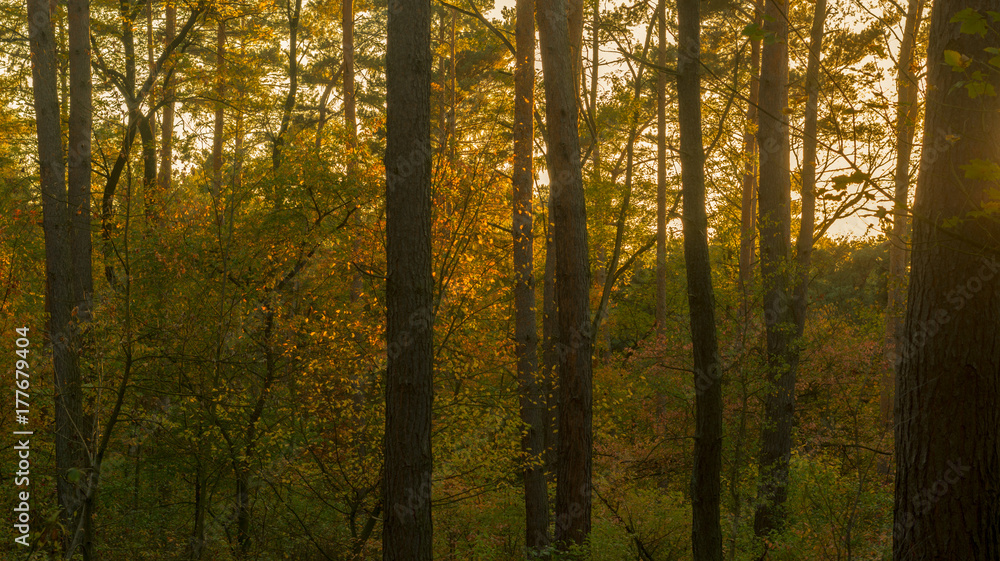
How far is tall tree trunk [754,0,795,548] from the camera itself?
29.3ft

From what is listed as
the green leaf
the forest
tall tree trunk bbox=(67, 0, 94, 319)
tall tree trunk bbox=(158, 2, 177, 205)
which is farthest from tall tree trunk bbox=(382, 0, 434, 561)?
tall tree trunk bbox=(158, 2, 177, 205)

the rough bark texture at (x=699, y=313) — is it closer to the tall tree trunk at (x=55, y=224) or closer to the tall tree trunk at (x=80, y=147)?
the tall tree trunk at (x=55, y=224)

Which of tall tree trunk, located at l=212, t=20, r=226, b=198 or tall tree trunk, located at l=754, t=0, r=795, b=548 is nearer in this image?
tall tree trunk, located at l=212, t=20, r=226, b=198

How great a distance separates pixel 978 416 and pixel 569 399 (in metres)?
4.16

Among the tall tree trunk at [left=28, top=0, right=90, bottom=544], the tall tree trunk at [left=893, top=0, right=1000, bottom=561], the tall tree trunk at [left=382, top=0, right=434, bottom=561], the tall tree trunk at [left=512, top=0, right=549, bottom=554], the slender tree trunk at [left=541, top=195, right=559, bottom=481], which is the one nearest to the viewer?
the tall tree trunk at [left=893, top=0, right=1000, bottom=561]

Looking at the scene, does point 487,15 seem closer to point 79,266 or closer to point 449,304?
point 449,304

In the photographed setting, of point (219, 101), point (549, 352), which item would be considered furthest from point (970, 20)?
point (219, 101)

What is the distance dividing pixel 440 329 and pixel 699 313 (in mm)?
4630

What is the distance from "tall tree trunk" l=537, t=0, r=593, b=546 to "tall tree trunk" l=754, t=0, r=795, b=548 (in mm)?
2978

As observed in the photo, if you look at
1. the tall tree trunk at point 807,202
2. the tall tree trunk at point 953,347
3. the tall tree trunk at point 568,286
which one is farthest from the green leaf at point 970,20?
the tall tree trunk at point 807,202

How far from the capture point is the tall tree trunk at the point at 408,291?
5285 millimetres

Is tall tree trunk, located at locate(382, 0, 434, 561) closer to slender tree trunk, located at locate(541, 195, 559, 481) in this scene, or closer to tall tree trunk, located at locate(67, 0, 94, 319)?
slender tree trunk, located at locate(541, 195, 559, 481)

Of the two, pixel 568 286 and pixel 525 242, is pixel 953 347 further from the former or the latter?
pixel 525 242

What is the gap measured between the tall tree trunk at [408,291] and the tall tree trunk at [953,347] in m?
3.38
